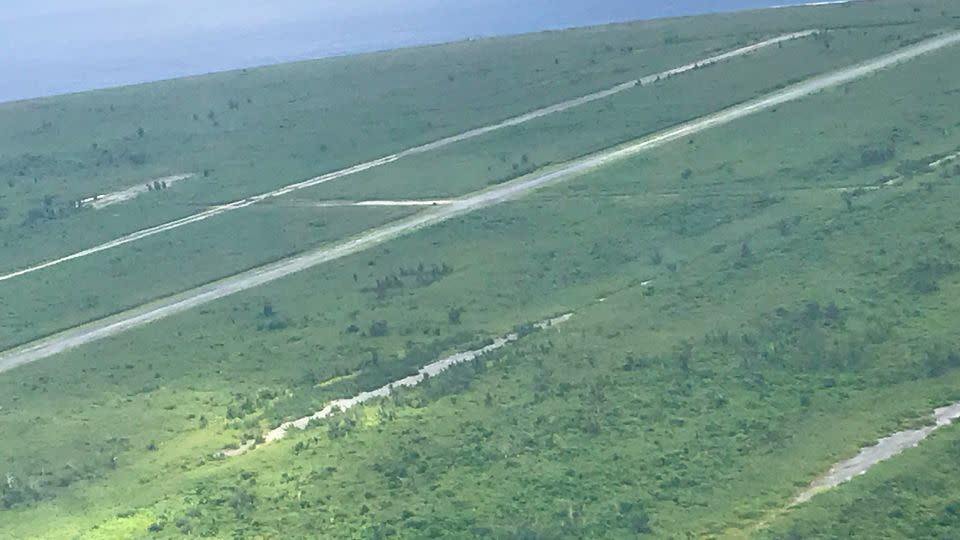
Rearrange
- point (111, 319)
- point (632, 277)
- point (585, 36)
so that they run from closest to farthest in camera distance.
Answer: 1. point (632, 277)
2. point (111, 319)
3. point (585, 36)

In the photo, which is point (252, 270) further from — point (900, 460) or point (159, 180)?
point (900, 460)

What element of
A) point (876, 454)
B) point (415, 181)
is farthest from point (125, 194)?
point (876, 454)

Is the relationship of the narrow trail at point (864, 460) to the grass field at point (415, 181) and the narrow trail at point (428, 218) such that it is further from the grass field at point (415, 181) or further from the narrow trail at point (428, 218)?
the grass field at point (415, 181)

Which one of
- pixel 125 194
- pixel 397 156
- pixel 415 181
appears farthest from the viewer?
pixel 125 194

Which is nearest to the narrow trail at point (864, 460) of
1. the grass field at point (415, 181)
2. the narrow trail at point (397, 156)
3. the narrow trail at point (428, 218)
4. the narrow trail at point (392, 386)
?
the narrow trail at point (392, 386)

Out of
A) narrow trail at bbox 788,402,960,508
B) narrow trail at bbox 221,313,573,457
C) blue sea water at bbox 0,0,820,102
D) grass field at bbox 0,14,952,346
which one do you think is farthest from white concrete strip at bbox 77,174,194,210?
blue sea water at bbox 0,0,820,102

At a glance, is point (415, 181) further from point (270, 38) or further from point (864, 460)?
point (270, 38)

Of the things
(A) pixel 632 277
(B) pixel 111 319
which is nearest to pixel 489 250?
(A) pixel 632 277
